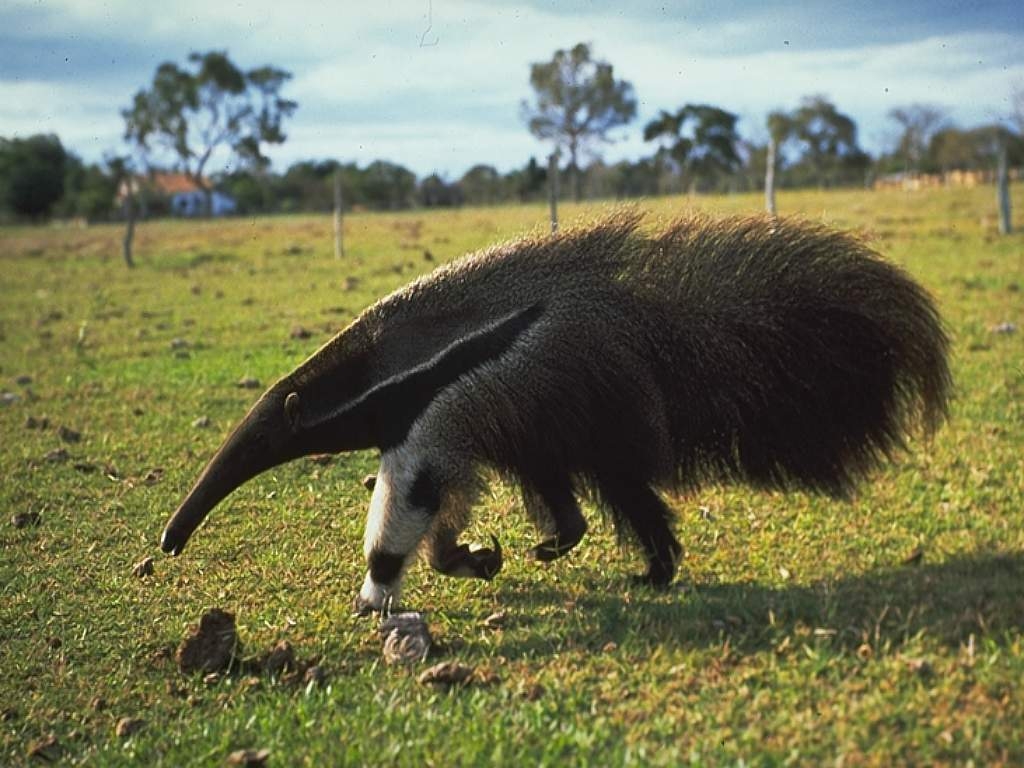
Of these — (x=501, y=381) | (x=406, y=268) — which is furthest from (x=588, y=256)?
(x=406, y=268)

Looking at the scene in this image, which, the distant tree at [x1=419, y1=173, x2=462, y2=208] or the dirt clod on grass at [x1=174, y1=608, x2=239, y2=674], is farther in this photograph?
the distant tree at [x1=419, y1=173, x2=462, y2=208]

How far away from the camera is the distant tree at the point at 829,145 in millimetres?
Result: 52066

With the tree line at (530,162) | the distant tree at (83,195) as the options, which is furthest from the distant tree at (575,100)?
the distant tree at (83,195)

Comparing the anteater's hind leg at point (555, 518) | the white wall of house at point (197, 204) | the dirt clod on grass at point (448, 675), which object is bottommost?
the dirt clod on grass at point (448, 675)

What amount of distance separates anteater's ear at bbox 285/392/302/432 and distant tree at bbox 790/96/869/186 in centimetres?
4877

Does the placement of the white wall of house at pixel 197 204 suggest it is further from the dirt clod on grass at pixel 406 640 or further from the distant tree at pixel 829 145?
the dirt clod on grass at pixel 406 640

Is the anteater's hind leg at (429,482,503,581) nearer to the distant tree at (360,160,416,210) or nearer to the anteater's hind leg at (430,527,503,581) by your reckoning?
the anteater's hind leg at (430,527,503,581)

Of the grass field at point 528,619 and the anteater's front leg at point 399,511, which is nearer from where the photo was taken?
the grass field at point 528,619

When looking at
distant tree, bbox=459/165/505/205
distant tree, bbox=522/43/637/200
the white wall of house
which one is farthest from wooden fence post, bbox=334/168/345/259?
the white wall of house

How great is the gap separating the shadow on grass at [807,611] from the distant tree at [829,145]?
159ft

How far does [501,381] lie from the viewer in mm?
4164

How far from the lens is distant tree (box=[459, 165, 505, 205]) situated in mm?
46594

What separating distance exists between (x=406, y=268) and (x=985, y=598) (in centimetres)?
1538

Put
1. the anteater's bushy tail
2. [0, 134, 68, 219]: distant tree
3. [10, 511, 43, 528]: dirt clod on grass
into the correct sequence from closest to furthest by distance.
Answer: the anteater's bushy tail < [10, 511, 43, 528]: dirt clod on grass < [0, 134, 68, 219]: distant tree
